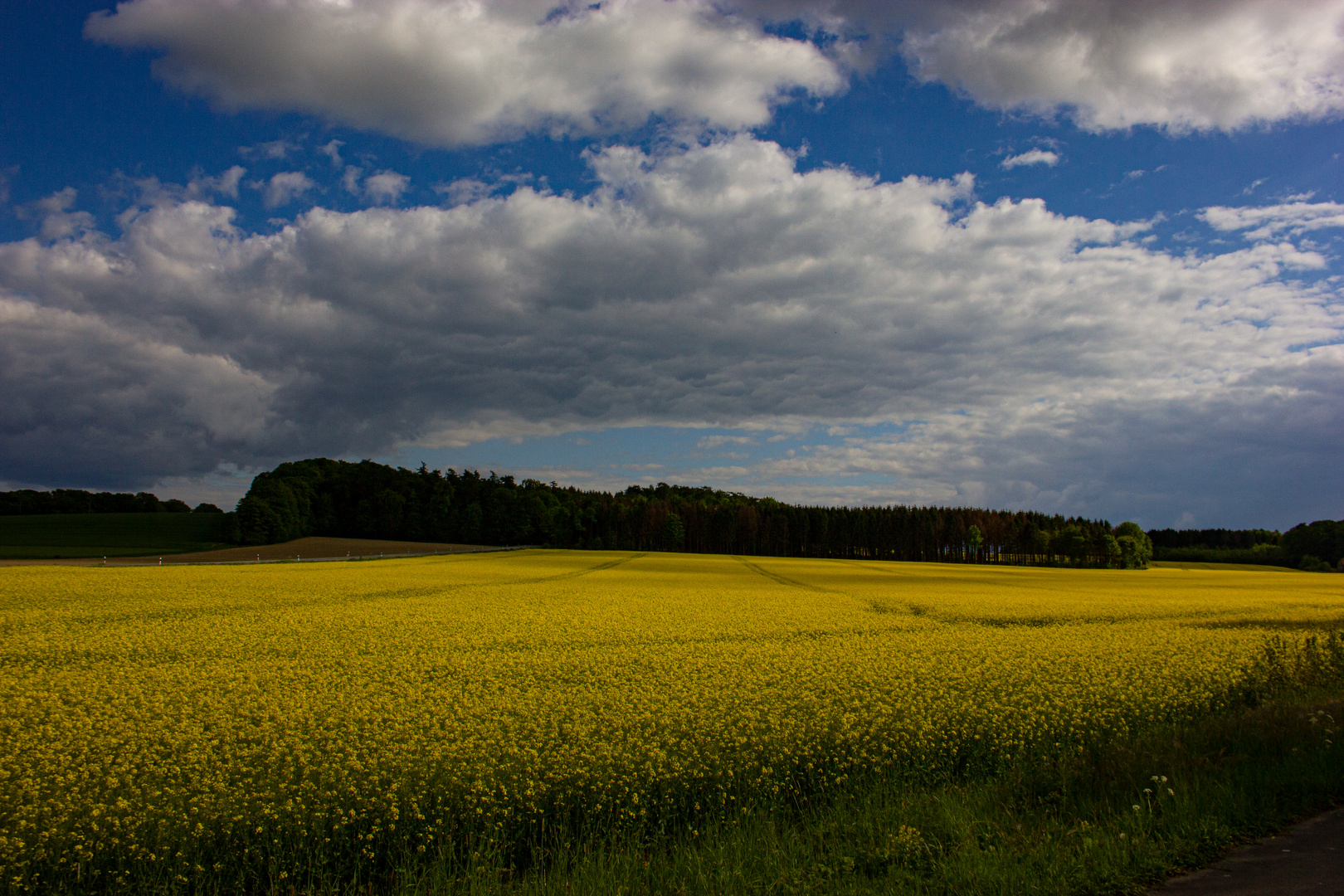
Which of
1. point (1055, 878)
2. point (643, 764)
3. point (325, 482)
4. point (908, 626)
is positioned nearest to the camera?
point (1055, 878)

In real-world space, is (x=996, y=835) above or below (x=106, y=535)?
above

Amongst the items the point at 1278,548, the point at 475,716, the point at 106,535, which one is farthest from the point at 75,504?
the point at 1278,548

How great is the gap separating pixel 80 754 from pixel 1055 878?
1136cm

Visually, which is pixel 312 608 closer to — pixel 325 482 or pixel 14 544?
pixel 14 544

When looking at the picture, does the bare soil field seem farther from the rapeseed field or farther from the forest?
the rapeseed field

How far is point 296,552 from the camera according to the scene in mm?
70938

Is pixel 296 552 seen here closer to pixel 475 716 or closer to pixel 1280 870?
pixel 475 716

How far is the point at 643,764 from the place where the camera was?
8141 millimetres

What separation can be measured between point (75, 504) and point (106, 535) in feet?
167

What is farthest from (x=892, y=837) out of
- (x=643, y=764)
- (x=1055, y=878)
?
(x=643, y=764)

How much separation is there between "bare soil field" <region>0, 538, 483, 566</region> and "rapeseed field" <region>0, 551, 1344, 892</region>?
41929 mm

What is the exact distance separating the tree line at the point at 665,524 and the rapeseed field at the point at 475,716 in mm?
89710

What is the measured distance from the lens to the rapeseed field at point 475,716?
6.85 meters

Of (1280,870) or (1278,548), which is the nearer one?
(1280,870)
